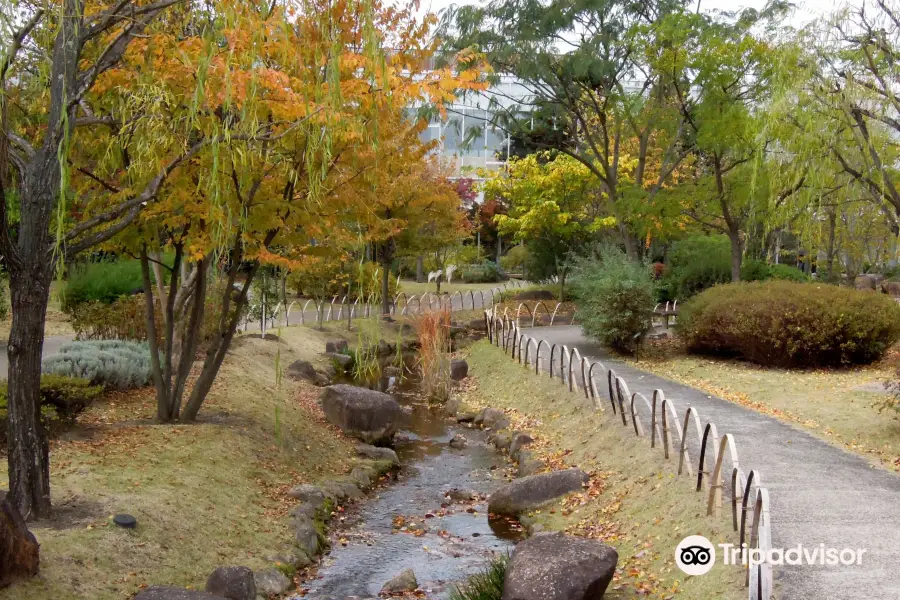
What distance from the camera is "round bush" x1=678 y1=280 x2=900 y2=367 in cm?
1364

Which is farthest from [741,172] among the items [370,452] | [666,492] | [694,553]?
[694,553]

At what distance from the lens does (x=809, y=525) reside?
620 centimetres

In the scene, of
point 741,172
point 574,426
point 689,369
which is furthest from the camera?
point 741,172

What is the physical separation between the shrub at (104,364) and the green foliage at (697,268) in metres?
15.1

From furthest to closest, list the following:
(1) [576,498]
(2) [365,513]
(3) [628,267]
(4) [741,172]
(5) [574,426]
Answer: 1. (4) [741,172]
2. (3) [628,267]
3. (5) [574,426]
4. (2) [365,513]
5. (1) [576,498]

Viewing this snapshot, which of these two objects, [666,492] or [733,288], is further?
[733,288]

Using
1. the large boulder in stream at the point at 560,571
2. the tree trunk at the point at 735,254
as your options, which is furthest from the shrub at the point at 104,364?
the tree trunk at the point at 735,254

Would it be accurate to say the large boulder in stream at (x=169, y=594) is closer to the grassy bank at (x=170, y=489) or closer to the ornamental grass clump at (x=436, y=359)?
the grassy bank at (x=170, y=489)

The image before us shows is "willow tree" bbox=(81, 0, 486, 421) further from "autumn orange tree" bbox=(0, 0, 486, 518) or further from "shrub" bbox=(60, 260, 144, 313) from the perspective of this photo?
"shrub" bbox=(60, 260, 144, 313)

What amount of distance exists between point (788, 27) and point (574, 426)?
7006 mm

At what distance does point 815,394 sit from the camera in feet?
38.8

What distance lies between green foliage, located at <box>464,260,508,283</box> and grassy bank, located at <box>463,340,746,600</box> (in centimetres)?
2911

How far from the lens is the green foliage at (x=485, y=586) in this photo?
242 inches

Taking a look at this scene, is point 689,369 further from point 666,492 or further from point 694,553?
point 694,553
